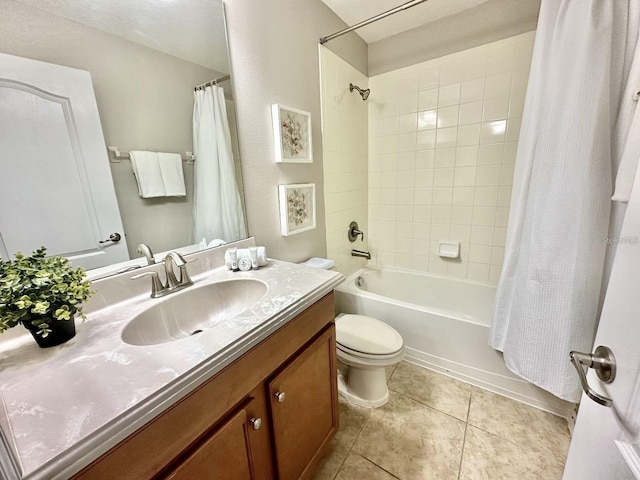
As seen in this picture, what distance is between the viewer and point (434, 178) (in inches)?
81.4

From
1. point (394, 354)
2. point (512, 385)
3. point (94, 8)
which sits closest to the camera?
point (94, 8)

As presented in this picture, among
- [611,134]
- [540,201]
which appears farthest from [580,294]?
[611,134]

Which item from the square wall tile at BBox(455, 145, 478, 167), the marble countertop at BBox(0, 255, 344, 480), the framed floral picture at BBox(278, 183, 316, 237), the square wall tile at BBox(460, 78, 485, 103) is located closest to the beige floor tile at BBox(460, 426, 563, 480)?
the marble countertop at BBox(0, 255, 344, 480)

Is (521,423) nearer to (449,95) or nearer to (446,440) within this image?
(446,440)

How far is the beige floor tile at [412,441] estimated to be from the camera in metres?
Result: 1.14

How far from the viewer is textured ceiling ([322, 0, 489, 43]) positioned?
1.65 m

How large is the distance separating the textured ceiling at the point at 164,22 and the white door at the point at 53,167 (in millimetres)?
179

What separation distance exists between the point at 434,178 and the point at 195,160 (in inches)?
68.4

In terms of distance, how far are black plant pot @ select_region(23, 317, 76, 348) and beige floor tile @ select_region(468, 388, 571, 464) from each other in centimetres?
173

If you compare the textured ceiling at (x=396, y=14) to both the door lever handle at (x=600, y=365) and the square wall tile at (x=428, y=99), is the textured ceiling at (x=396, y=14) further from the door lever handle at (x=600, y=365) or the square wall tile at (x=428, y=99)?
the door lever handle at (x=600, y=365)

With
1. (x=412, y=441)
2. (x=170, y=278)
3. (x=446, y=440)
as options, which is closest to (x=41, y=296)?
(x=170, y=278)

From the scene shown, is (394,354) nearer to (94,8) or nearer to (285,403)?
(285,403)

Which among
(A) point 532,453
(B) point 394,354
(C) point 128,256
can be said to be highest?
(C) point 128,256

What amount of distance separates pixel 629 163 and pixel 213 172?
1.54m
